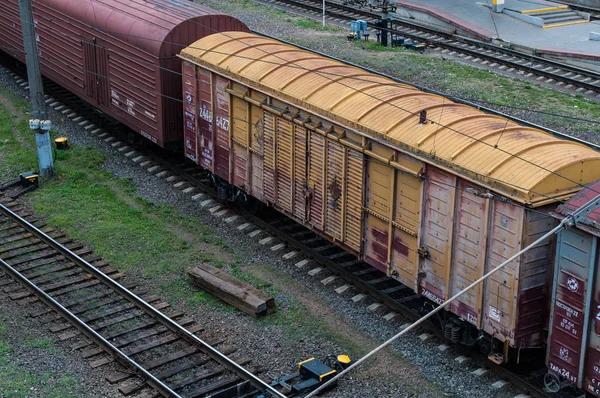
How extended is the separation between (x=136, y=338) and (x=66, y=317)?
4.98 ft

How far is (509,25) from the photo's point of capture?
3519 centimetres

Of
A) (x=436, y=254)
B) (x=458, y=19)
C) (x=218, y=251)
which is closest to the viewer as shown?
(x=436, y=254)

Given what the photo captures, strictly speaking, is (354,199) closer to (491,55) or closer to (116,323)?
(116,323)

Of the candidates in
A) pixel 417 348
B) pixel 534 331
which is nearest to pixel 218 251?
pixel 417 348

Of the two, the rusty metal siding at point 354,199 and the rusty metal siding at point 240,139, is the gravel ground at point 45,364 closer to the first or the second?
the rusty metal siding at point 354,199

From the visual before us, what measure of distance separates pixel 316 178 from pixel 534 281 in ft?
17.1

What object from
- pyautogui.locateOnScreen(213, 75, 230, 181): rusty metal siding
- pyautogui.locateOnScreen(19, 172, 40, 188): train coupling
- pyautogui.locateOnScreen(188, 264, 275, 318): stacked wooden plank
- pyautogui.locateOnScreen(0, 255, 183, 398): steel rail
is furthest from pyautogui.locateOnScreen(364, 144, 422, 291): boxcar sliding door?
pyautogui.locateOnScreen(19, 172, 40, 188): train coupling

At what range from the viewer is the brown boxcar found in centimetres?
1169

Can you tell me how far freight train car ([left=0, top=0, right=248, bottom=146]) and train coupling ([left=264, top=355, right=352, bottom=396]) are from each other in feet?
29.7

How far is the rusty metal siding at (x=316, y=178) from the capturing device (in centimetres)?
1623

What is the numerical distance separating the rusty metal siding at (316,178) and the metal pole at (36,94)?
816 cm

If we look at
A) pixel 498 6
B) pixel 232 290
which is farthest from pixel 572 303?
pixel 498 6

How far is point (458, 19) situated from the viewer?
3512 centimetres

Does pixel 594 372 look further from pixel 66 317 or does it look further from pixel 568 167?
pixel 66 317
